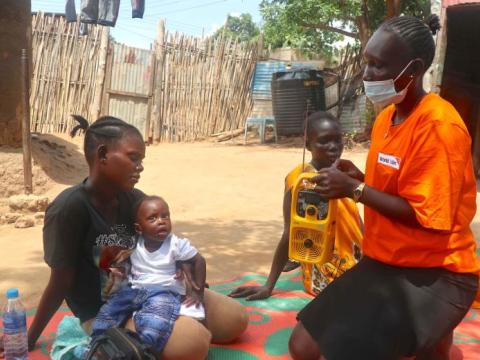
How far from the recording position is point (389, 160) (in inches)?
75.9

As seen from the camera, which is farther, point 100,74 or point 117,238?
point 100,74

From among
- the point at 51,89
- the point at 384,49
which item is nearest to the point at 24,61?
the point at 384,49

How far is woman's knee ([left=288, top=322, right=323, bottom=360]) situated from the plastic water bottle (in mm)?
1159

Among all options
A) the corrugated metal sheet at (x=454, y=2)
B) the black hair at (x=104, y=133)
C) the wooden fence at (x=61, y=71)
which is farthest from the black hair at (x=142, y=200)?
the wooden fence at (x=61, y=71)

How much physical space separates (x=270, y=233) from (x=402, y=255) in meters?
3.07

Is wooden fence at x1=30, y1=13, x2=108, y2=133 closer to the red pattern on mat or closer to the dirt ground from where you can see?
the dirt ground

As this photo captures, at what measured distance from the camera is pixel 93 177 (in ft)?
7.26

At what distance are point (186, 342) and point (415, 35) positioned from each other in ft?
4.89

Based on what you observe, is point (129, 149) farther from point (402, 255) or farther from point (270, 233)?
point (270, 233)

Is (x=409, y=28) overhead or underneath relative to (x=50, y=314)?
overhead

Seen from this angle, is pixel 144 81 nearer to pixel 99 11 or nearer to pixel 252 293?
pixel 99 11

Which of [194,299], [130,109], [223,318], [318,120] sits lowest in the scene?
[223,318]

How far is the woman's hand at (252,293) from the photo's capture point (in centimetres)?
314

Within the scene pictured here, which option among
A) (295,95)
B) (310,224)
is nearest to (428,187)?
(310,224)
